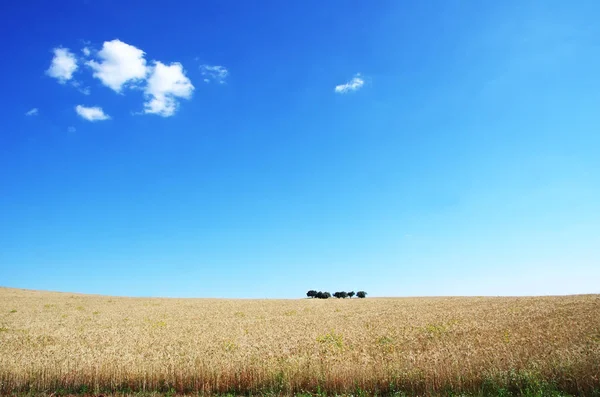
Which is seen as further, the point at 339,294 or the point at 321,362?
the point at 339,294

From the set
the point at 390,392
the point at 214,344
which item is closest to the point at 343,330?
the point at 214,344

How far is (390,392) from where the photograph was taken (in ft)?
36.2

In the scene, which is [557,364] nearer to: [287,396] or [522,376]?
[522,376]

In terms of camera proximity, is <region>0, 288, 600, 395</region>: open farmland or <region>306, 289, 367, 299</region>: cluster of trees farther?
<region>306, 289, 367, 299</region>: cluster of trees

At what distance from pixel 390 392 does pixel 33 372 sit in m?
12.1

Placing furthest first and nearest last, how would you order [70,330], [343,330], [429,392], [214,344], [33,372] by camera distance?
[70,330] → [343,330] → [214,344] → [33,372] → [429,392]

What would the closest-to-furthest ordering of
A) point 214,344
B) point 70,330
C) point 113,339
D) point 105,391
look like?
point 105,391 < point 214,344 < point 113,339 < point 70,330

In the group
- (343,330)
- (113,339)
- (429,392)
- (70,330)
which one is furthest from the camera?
(70,330)

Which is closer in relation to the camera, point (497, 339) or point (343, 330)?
point (497, 339)

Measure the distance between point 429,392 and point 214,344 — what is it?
12.0 metres

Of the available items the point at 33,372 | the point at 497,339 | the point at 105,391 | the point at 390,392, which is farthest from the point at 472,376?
the point at 33,372

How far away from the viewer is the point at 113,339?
2169 cm

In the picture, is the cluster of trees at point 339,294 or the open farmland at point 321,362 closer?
the open farmland at point 321,362

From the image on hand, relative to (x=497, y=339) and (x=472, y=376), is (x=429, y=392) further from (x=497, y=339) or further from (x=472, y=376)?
(x=497, y=339)
